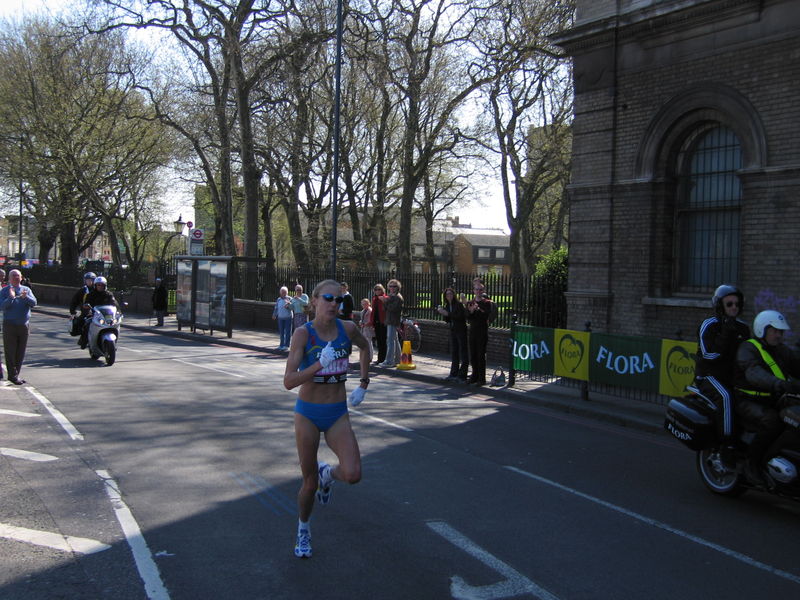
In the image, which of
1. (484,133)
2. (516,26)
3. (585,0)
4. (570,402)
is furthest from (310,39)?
(570,402)

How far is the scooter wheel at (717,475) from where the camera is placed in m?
6.41

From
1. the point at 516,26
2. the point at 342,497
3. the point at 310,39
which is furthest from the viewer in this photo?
the point at 310,39

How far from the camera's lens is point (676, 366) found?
10062mm

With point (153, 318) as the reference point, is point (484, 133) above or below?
above

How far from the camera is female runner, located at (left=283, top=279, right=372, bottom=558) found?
4.63m

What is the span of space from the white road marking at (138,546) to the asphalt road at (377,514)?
2 cm

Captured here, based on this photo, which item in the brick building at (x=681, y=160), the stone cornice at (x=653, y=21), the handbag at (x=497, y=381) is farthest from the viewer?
the handbag at (x=497, y=381)

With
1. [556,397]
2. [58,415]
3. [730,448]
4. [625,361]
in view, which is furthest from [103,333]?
[730,448]

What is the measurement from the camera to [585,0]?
13297mm

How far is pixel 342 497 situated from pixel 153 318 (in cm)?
2772

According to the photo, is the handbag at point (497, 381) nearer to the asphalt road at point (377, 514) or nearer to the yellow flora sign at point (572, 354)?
the yellow flora sign at point (572, 354)

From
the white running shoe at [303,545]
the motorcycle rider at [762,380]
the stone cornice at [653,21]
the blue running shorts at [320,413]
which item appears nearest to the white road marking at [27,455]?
the white running shoe at [303,545]

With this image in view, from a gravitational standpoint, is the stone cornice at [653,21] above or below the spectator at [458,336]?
above

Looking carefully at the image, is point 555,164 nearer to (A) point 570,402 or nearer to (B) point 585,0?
(B) point 585,0
